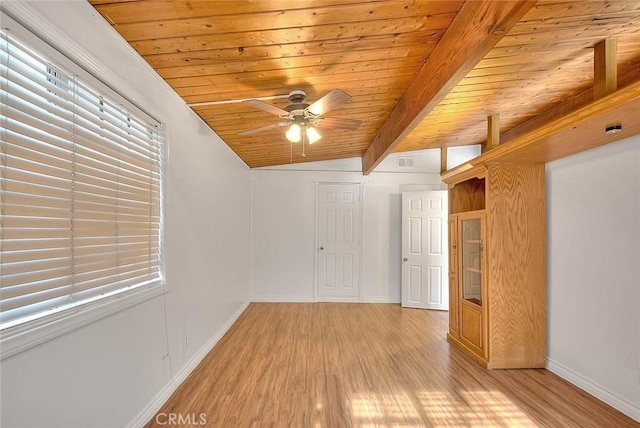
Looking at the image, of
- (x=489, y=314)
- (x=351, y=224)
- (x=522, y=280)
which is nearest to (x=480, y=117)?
(x=522, y=280)

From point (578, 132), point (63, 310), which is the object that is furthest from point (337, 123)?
point (63, 310)

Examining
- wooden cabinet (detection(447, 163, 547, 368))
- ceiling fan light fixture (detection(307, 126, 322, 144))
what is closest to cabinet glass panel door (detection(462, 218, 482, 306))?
wooden cabinet (detection(447, 163, 547, 368))

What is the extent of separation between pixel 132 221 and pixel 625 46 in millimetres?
3516

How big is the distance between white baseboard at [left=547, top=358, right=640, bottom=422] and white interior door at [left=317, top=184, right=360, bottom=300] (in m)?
2.97

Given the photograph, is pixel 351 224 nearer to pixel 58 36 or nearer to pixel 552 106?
pixel 552 106

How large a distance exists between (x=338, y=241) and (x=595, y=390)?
358cm

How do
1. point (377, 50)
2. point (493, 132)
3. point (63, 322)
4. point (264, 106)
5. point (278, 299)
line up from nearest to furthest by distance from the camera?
point (63, 322), point (377, 50), point (264, 106), point (493, 132), point (278, 299)

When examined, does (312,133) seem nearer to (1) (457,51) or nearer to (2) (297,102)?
(2) (297,102)

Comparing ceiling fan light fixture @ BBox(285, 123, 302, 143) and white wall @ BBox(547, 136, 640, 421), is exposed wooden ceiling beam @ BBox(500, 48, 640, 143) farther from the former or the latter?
ceiling fan light fixture @ BBox(285, 123, 302, 143)

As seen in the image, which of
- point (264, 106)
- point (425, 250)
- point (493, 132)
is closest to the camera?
point (264, 106)

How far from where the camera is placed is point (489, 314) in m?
2.79

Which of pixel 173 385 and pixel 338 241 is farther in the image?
pixel 338 241

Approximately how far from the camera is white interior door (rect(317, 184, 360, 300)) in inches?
208

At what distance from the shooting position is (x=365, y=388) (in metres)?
2.43
